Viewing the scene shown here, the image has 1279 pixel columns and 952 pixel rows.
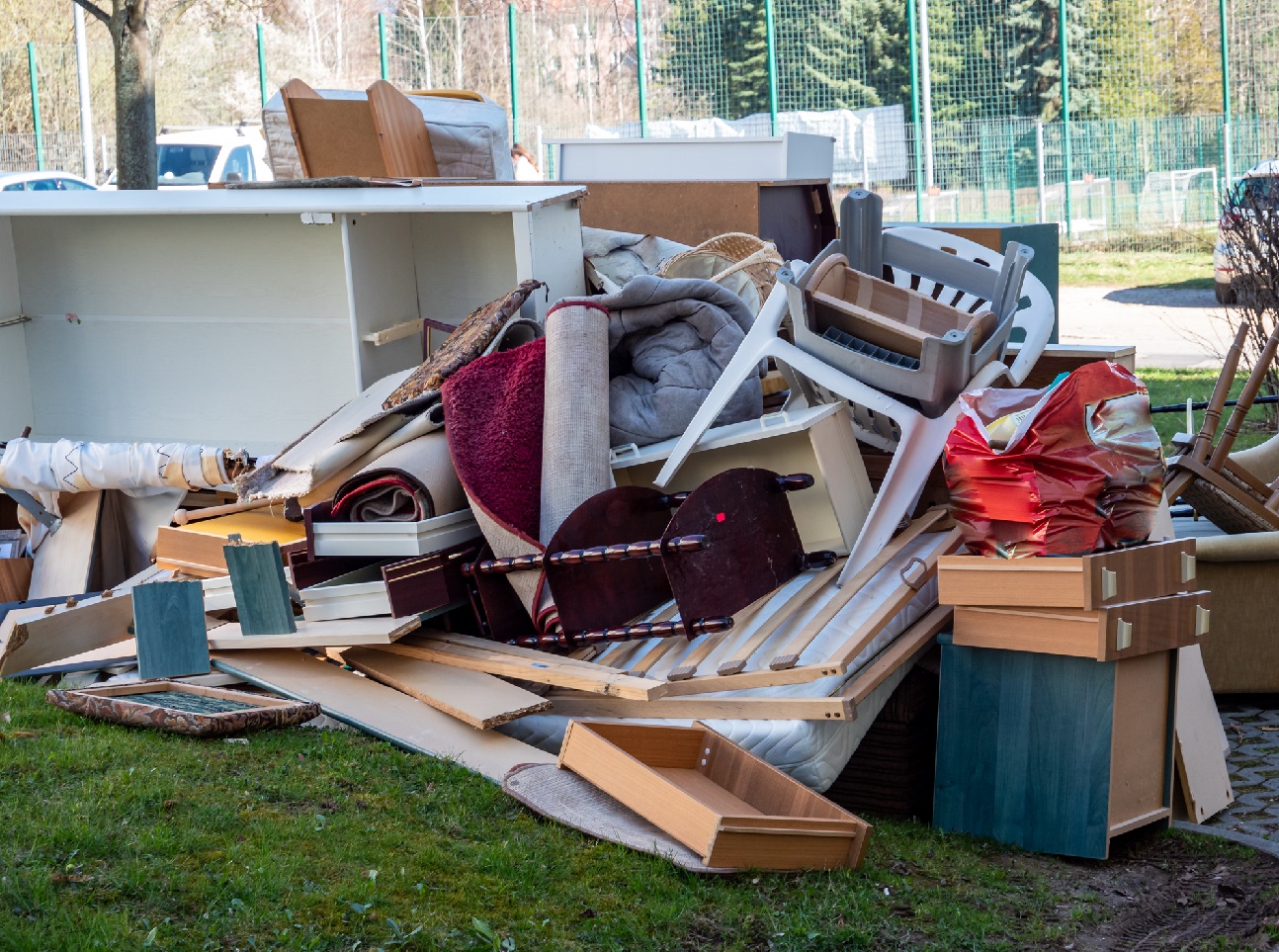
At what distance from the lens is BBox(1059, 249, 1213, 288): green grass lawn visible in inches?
650

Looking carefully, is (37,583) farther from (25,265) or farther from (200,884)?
(200,884)

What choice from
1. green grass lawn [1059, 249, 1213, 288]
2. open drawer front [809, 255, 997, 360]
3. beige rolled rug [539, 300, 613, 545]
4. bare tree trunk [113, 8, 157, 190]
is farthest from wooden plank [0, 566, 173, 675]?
green grass lawn [1059, 249, 1213, 288]

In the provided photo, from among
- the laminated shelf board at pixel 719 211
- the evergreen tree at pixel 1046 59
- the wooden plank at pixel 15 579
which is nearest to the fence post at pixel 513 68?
the evergreen tree at pixel 1046 59

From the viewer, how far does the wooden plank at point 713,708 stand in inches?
143

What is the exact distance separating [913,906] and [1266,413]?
6.54 meters

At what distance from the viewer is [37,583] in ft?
17.8

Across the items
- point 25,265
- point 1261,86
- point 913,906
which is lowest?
point 913,906

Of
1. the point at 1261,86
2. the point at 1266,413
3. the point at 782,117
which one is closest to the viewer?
the point at 1266,413

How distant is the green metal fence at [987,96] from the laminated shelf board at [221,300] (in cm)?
1158

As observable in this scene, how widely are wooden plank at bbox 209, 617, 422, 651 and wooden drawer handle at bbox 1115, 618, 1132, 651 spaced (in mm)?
2019

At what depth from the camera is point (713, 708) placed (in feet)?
12.5

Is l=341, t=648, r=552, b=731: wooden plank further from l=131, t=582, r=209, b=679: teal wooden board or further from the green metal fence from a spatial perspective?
the green metal fence

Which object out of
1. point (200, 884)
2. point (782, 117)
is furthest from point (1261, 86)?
point (200, 884)

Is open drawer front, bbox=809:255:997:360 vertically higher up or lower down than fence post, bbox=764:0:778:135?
lower down
